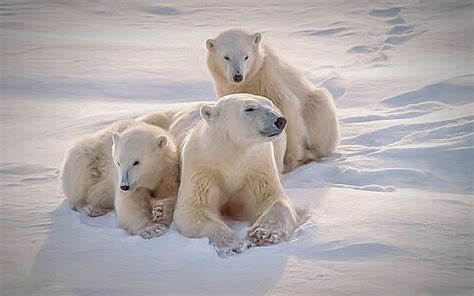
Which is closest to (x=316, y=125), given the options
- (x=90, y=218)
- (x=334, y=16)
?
(x=90, y=218)

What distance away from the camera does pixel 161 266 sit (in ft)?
11.3

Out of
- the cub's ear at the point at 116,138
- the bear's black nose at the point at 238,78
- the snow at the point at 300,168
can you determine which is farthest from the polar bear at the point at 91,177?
the bear's black nose at the point at 238,78

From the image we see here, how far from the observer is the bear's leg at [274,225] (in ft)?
11.8

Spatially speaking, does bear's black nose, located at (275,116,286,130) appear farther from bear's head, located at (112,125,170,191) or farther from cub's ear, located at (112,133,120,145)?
cub's ear, located at (112,133,120,145)

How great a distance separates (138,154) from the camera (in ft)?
13.0

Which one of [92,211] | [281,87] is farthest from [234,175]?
[281,87]

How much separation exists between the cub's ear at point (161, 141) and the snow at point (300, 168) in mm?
498

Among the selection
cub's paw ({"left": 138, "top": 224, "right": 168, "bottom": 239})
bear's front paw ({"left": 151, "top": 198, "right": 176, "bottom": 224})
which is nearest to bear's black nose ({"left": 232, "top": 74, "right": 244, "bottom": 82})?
bear's front paw ({"left": 151, "top": 198, "right": 176, "bottom": 224})

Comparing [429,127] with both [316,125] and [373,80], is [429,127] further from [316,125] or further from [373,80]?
[373,80]

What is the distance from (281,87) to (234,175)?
1.35 metres

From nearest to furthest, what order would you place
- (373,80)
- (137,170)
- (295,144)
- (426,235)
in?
(426,235) < (137,170) < (295,144) < (373,80)

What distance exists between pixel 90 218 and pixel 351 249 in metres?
1.55

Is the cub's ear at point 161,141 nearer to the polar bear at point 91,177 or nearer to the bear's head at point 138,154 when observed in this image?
the bear's head at point 138,154

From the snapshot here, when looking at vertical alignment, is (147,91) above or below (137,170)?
below
